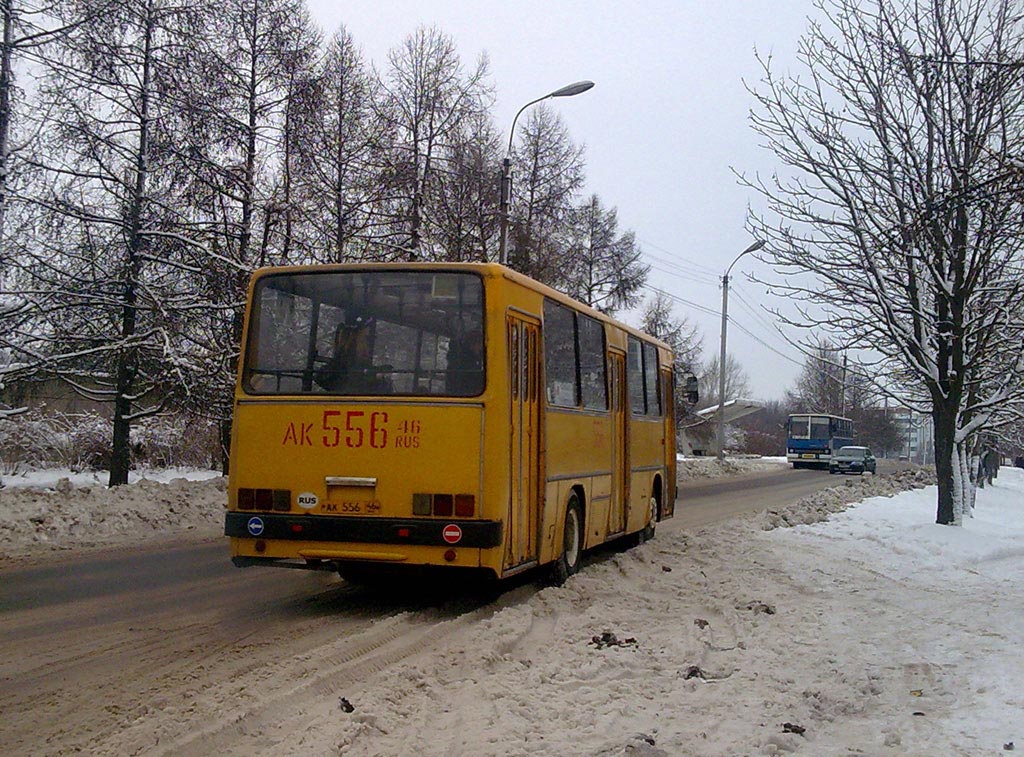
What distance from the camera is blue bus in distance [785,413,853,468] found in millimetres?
61531

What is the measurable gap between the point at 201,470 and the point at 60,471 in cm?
377

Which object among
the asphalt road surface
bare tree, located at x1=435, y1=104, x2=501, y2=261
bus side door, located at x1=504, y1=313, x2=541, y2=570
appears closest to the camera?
the asphalt road surface

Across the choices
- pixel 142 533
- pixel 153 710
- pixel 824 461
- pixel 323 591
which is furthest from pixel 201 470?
pixel 824 461

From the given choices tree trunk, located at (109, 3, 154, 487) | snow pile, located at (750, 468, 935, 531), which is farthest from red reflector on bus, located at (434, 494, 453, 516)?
tree trunk, located at (109, 3, 154, 487)

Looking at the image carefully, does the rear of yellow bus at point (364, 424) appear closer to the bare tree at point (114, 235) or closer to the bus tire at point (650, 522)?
the bus tire at point (650, 522)

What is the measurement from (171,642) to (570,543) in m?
4.61

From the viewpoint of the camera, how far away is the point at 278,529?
29.0ft

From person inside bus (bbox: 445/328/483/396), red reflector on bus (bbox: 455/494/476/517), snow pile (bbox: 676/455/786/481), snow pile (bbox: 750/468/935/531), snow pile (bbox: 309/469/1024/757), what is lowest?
snow pile (bbox: 309/469/1024/757)

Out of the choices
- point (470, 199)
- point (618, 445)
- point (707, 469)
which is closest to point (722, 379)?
point (707, 469)

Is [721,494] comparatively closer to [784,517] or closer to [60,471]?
[784,517]

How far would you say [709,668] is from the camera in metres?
7.02

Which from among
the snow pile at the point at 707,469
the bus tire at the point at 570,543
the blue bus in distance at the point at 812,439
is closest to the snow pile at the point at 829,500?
the bus tire at the point at 570,543

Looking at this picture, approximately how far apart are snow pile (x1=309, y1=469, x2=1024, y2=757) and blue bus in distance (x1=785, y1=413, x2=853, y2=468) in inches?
2005

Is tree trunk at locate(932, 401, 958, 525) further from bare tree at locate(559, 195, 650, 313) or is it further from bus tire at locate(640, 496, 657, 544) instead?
bare tree at locate(559, 195, 650, 313)
